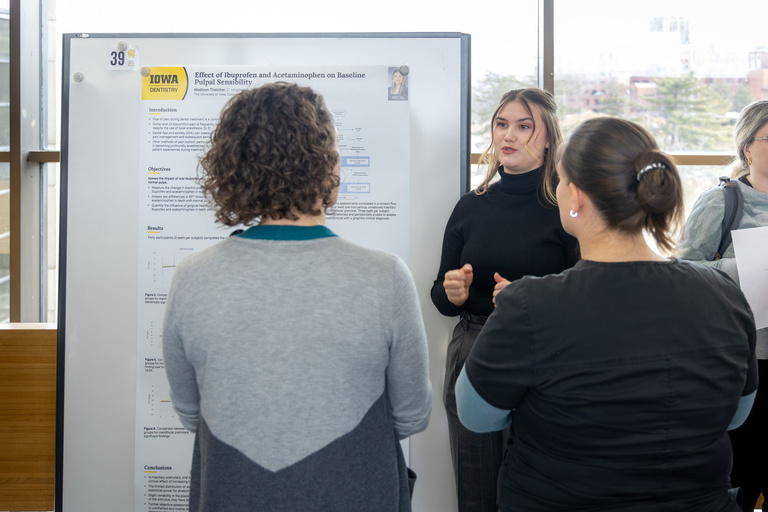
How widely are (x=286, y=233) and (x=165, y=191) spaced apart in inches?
50.5

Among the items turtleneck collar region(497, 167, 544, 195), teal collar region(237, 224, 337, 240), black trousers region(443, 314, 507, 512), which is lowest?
black trousers region(443, 314, 507, 512)

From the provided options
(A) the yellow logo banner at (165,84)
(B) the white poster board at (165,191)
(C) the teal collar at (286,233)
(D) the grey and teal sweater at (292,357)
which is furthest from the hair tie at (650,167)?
(A) the yellow logo banner at (165,84)

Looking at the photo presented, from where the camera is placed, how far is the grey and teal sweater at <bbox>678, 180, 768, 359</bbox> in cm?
185

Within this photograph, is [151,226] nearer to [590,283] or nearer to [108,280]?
[108,280]

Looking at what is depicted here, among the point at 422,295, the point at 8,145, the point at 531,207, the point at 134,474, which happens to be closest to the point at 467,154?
the point at 531,207

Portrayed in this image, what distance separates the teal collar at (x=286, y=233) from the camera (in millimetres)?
1051

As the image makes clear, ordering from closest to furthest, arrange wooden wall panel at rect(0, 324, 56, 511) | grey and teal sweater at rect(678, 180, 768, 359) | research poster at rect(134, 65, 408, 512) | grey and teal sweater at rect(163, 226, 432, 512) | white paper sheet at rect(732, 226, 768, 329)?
grey and teal sweater at rect(163, 226, 432, 512)
white paper sheet at rect(732, 226, 768, 329)
grey and teal sweater at rect(678, 180, 768, 359)
research poster at rect(134, 65, 408, 512)
wooden wall panel at rect(0, 324, 56, 511)

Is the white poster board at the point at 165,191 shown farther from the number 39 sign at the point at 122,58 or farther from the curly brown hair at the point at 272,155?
the curly brown hair at the point at 272,155

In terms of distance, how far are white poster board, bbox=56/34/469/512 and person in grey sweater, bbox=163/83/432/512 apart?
1074mm

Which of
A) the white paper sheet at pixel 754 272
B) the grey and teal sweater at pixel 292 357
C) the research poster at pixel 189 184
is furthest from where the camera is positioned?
the research poster at pixel 189 184

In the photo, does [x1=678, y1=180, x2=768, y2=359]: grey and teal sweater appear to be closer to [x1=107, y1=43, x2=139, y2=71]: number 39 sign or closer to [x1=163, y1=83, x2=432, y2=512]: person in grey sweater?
[x1=163, y1=83, x2=432, y2=512]: person in grey sweater

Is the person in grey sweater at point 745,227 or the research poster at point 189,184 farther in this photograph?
the research poster at point 189,184

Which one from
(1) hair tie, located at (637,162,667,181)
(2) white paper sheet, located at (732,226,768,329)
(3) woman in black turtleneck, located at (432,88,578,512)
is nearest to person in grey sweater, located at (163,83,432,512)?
(1) hair tie, located at (637,162,667,181)

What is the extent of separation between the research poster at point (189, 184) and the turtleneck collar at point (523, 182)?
383mm
